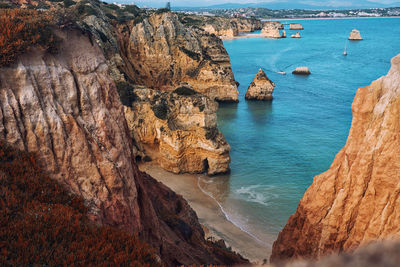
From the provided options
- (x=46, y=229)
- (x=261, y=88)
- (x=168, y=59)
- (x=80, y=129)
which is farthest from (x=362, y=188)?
(x=261, y=88)

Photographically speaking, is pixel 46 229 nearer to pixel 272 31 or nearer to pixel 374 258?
pixel 374 258

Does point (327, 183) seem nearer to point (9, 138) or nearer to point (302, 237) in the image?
point (302, 237)

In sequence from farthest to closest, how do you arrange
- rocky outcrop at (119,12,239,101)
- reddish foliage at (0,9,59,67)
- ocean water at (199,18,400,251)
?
rocky outcrop at (119,12,239,101), ocean water at (199,18,400,251), reddish foliage at (0,9,59,67)

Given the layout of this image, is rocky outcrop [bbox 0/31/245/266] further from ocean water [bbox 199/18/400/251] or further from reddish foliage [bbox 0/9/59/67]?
ocean water [bbox 199/18/400/251]

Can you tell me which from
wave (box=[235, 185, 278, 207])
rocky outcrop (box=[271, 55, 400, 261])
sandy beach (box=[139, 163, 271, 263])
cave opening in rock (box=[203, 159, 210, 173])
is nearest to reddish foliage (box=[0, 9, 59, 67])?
rocky outcrop (box=[271, 55, 400, 261])

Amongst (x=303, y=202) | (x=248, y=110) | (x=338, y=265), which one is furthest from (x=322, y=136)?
(x=338, y=265)

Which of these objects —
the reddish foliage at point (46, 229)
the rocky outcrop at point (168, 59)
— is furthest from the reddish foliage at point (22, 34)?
the rocky outcrop at point (168, 59)

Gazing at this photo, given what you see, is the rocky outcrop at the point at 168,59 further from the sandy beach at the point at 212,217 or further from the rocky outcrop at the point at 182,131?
the sandy beach at the point at 212,217
